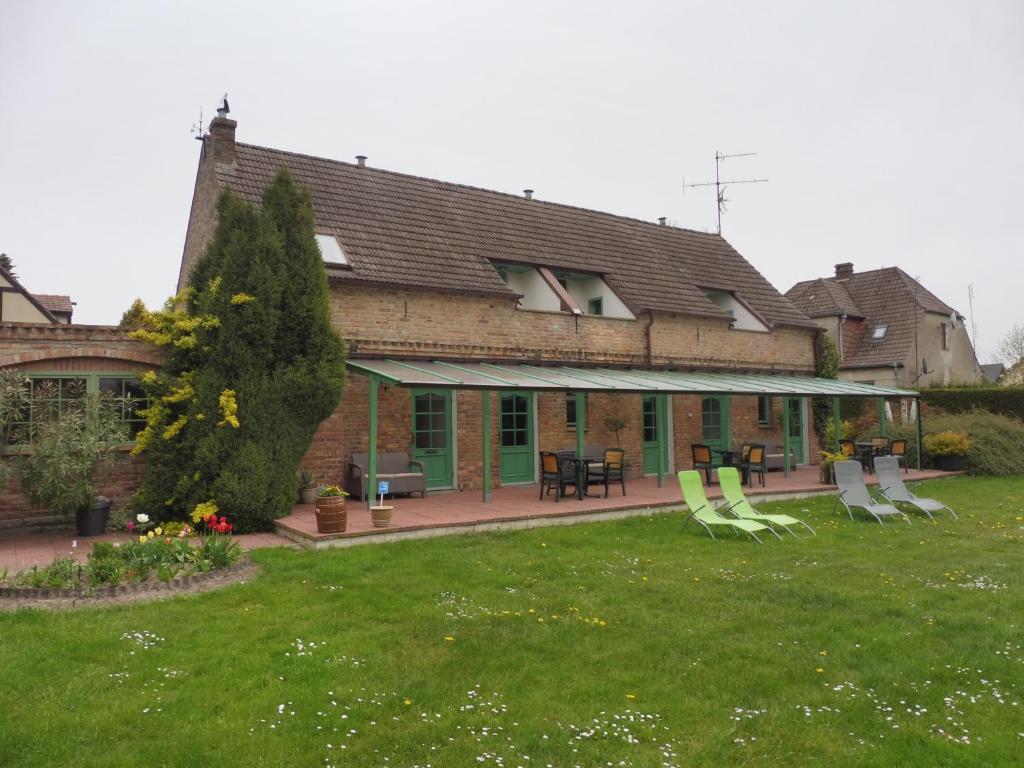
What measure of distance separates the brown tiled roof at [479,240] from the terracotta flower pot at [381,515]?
15.4 feet

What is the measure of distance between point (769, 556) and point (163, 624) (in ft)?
20.1

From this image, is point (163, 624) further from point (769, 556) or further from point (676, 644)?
Result: point (769, 556)

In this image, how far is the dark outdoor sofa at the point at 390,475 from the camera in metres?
11.7

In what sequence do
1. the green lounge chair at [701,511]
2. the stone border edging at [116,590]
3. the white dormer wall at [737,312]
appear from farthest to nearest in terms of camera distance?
1. the white dormer wall at [737,312]
2. the green lounge chair at [701,511]
3. the stone border edging at [116,590]

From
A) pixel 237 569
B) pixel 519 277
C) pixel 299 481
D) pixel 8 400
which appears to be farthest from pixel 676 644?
pixel 519 277

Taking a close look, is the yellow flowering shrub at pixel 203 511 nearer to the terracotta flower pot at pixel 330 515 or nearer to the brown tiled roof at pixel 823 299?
the terracotta flower pot at pixel 330 515

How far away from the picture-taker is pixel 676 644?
5125mm

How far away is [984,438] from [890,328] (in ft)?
38.7

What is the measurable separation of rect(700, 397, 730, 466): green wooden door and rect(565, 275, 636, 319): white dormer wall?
10.6 feet

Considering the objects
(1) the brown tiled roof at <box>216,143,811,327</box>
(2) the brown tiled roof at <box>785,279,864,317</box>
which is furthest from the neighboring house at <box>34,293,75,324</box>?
(2) the brown tiled roof at <box>785,279,864,317</box>

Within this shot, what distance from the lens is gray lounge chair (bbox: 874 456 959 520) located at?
10.9m

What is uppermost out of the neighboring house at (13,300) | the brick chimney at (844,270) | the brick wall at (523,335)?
the brick chimney at (844,270)

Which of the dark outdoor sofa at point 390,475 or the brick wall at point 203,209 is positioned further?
the brick wall at point 203,209

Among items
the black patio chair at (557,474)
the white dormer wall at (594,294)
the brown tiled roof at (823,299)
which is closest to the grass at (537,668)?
the black patio chair at (557,474)
